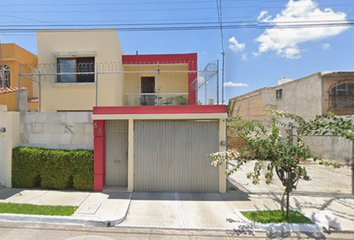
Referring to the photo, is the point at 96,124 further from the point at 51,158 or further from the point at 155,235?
the point at 155,235

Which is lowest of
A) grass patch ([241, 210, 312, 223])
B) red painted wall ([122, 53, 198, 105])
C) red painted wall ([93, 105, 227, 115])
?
grass patch ([241, 210, 312, 223])

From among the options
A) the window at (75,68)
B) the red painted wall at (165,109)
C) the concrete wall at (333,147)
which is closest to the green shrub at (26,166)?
the red painted wall at (165,109)

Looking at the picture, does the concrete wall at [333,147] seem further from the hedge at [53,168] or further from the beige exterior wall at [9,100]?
the beige exterior wall at [9,100]

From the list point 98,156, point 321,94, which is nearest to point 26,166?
point 98,156

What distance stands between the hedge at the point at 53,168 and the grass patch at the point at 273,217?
4983 millimetres

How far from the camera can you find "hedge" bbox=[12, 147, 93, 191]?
616 cm

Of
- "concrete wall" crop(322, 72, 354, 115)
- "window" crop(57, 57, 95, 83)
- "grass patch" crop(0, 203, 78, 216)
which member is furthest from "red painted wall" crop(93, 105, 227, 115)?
"concrete wall" crop(322, 72, 354, 115)

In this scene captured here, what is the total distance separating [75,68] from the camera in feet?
31.0

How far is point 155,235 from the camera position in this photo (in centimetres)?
393

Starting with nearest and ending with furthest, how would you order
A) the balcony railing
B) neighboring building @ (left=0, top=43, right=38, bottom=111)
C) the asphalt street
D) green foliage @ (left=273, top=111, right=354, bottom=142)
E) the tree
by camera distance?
1. green foliage @ (left=273, top=111, right=354, bottom=142)
2. the asphalt street
3. the tree
4. the balcony railing
5. neighboring building @ (left=0, top=43, right=38, bottom=111)

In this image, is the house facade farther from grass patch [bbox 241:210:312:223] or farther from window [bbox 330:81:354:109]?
window [bbox 330:81:354:109]

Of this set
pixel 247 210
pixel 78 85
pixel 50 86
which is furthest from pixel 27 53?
pixel 247 210

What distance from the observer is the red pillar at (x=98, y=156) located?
20.2 ft

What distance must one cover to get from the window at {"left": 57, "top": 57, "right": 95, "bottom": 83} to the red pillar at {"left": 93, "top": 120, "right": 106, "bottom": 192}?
4112 mm
